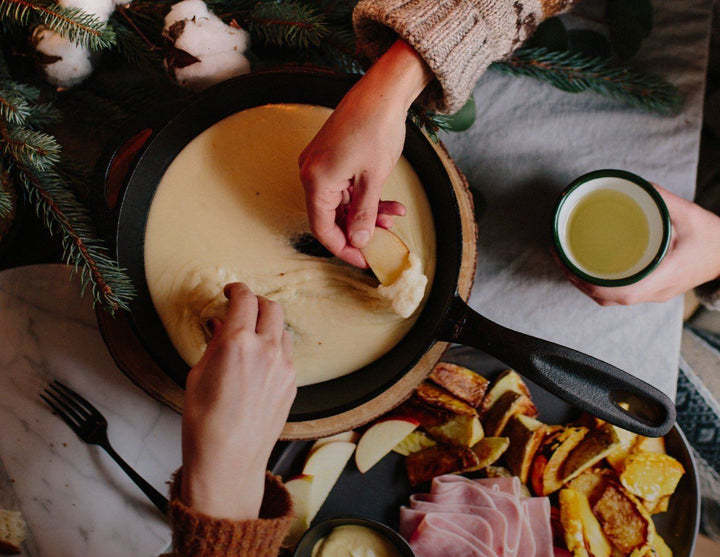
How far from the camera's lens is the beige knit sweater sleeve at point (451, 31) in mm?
A: 801

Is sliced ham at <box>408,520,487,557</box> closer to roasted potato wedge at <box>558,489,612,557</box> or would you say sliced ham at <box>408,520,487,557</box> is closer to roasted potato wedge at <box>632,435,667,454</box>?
roasted potato wedge at <box>558,489,612,557</box>

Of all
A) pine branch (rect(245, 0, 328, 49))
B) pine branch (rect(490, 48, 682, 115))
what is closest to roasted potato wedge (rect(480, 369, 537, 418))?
pine branch (rect(490, 48, 682, 115))

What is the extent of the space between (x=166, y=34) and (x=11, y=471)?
2.68ft

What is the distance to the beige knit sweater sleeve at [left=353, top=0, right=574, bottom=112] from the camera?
0.80m

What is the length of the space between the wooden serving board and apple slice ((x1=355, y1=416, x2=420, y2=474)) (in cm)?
9

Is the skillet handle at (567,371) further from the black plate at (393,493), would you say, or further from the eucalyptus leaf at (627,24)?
the eucalyptus leaf at (627,24)

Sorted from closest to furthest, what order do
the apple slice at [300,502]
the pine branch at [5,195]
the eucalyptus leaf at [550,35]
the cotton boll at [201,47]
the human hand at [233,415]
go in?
the human hand at [233,415] < the pine branch at [5,195] < the cotton boll at [201,47] < the apple slice at [300,502] < the eucalyptus leaf at [550,35]

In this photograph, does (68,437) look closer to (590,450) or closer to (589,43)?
(590,450)

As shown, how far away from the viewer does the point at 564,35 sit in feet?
3.80

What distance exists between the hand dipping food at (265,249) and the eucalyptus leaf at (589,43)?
54 centimetres

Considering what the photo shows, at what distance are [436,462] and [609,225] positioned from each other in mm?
541

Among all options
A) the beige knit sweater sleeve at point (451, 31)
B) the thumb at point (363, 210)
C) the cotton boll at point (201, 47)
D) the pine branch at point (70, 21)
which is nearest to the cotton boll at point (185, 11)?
the cotton boll at point (201, 47)

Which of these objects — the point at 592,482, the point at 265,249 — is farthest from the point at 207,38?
the point at 592,482

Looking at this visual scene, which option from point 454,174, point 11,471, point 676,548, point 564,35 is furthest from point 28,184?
point 676,548
